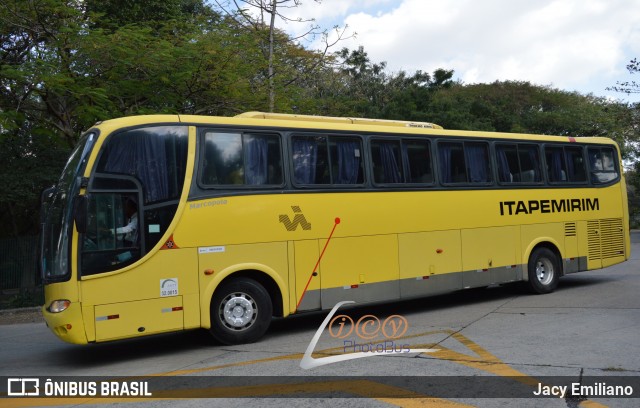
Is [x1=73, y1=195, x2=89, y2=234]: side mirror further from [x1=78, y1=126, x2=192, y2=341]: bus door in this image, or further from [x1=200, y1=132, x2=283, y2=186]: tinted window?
[x1=200, y1=132, x2=283, y2=186]: tinted window

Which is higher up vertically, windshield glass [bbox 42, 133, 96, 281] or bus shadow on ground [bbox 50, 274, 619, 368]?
windshield glass [bbox 42, 133, 96, 281]

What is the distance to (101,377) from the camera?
7.71 m

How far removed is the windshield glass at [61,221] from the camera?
A: 26.8ft

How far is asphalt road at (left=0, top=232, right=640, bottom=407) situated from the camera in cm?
615

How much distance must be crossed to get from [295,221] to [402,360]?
325 centimetres

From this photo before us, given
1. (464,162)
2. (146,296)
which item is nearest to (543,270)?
(464,162)

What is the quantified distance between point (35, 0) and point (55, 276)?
371 inches

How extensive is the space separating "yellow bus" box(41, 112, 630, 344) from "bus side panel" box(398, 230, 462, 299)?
3 cm

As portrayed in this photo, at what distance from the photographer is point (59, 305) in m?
8.09

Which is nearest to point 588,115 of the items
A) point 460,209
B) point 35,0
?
Result: point 460,209

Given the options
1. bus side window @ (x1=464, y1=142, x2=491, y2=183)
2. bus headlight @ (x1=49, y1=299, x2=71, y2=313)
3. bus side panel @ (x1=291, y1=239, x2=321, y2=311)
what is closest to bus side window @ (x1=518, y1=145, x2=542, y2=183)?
bus side window @ (x1=464, y1=142, x2=491, y2=183)

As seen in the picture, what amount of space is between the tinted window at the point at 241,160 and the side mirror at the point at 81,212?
1.72 metres

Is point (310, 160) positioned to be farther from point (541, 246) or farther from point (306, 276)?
point (541, 246)

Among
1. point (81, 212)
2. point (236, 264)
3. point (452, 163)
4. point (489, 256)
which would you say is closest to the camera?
point (81, 212)
